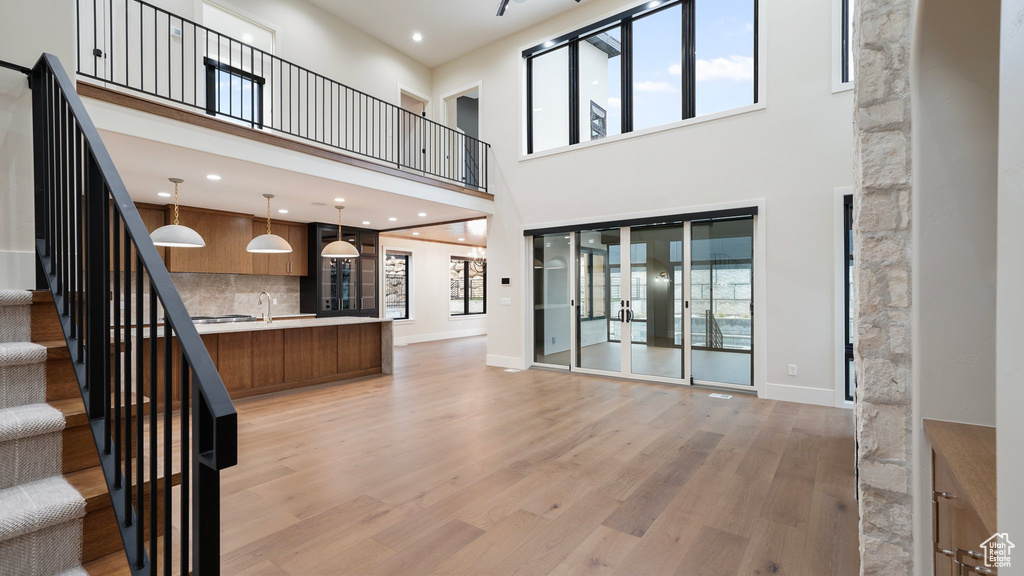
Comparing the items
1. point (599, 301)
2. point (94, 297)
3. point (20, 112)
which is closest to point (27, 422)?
point (94, 297)

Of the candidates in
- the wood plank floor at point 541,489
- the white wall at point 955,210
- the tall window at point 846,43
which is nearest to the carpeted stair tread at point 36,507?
the wood plank floor at point 541,489

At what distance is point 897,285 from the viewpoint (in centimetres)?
156

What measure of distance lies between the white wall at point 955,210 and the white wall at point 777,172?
4.07 meters

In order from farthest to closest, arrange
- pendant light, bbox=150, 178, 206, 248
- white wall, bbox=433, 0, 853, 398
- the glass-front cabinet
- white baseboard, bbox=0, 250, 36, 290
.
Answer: the glass-front cabinet
white wall, bbox=433, 0, 853, 398
pendant light, bbox=150, 178, 206, 248
white baseboard, bbox=0, 250, 36, 290

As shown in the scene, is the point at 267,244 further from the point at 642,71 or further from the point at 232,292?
the point at 642,71

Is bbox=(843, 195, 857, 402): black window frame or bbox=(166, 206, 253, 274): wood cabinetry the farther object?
bbox=(166, 206, 253, 274): wood cabinetry

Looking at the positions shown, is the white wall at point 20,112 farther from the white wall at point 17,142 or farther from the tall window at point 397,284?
the tall window at point 397,284

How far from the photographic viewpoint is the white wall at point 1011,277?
55 cm

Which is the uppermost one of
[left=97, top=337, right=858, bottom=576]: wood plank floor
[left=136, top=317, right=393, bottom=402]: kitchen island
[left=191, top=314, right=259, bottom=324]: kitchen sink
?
[left=191, top=314, right=259, bottom=324]: kitchen sink

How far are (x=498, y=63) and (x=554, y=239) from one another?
10.5 ft

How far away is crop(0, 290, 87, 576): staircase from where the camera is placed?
1.14 metres

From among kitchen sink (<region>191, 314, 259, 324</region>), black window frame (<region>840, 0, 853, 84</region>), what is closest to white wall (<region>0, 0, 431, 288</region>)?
kitchen sink (<region>191, 314, 259, 324</region>)

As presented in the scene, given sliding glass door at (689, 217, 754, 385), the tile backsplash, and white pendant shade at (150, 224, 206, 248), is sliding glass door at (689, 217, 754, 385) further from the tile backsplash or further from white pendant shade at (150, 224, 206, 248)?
the tile backsplash

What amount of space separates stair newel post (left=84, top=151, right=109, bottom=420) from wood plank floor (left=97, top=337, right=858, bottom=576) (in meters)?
1.04
